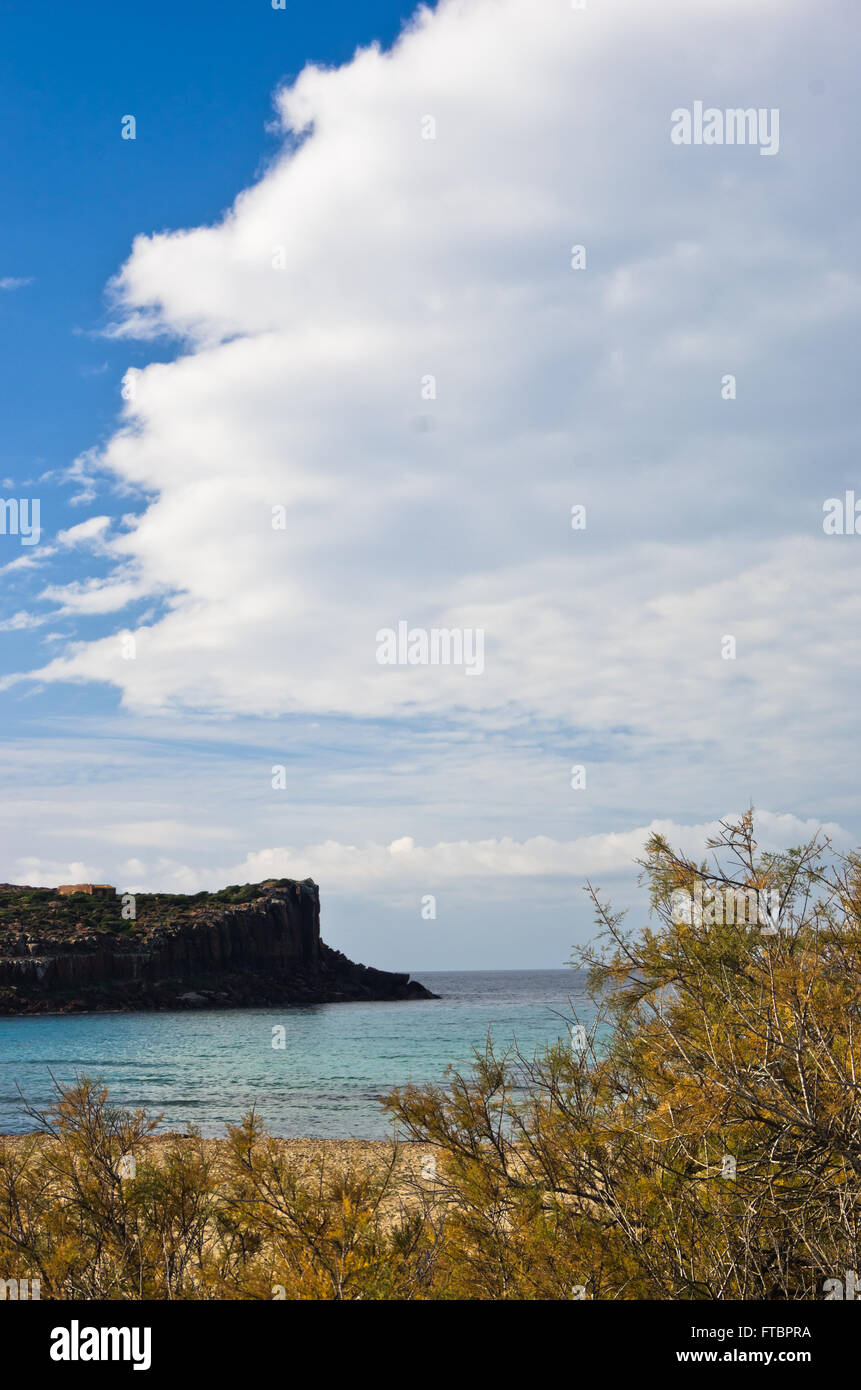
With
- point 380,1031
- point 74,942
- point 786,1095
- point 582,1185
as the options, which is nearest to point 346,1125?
point 582,1185

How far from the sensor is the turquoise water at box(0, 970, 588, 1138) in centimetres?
3047

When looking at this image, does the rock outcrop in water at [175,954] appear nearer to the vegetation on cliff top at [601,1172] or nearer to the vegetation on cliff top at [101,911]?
the vegetation on cliff top at [101,911]

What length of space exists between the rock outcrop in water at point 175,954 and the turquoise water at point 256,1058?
147 inches

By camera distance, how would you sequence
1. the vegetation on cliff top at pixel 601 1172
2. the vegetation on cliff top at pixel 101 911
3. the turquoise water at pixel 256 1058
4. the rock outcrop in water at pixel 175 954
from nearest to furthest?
1. the vegetation on cliff top at pixel 601 1172
2. the turquoise water at pixel 256 1058
3. the rock outcrop in water at pixel 175 954
4. the vegetation on cliff top at pixel 101 911

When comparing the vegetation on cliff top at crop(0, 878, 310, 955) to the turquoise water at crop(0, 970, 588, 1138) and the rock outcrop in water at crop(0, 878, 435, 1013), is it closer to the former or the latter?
the rock outcrop in water at crop(0, 878, 435, 1013)

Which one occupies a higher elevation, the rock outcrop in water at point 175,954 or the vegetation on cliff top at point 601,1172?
the vegetation on cliff top at point 601,1172

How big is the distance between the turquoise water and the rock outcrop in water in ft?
12.3

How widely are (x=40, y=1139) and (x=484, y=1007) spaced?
88698 millimetres

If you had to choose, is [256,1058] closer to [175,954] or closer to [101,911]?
[175,954]

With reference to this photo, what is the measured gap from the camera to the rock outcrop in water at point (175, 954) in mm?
83125

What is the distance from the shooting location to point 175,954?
92.0m

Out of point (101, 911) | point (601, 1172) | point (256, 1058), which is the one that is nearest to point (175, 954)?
point (101, 911)

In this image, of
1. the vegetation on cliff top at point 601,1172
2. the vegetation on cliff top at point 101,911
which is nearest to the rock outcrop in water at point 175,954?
the vegetation on cliff top at point 101,911
